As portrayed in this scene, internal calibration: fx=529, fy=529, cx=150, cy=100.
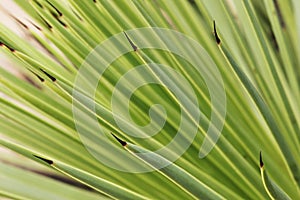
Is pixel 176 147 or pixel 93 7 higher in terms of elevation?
pixel 93 7

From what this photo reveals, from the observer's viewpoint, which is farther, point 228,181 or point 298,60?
point 298,60

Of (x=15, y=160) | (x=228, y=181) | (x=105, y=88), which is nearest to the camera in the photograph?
(x=228, y=181)

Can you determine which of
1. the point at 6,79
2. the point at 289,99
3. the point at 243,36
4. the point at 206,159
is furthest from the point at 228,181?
the point at 6,79

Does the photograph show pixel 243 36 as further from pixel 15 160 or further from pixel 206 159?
pixel 15 160

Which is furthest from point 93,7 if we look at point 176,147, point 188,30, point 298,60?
point 298,60

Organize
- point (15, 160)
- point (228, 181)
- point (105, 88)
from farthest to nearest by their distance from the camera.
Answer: point (15, 160) → point (105, 88) → point (228, 181)

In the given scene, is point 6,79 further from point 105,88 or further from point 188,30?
point 188,30

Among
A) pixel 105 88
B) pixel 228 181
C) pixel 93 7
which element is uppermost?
pixel 93 7
